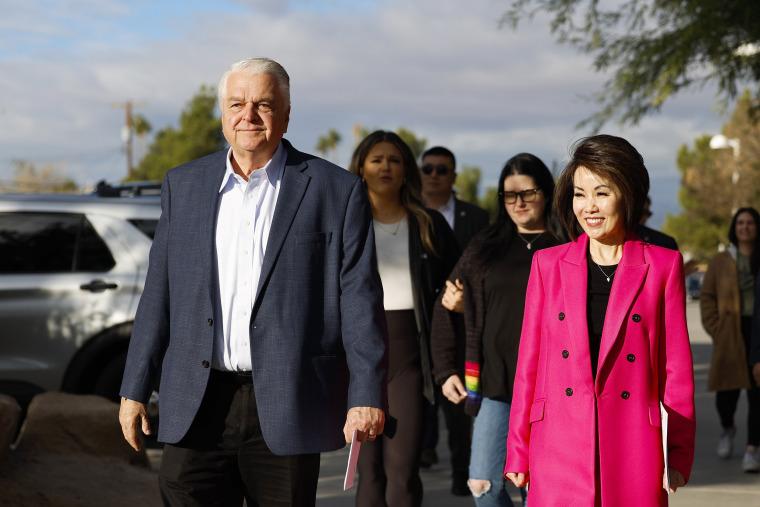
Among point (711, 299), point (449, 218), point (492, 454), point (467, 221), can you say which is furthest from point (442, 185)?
point (492, 454)

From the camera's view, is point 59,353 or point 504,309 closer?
point 504,309

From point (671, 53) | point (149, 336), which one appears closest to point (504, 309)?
point (149, 336)

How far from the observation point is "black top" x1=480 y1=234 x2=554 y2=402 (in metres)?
4.79

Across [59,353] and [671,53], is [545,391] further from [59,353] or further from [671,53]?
[671,53]

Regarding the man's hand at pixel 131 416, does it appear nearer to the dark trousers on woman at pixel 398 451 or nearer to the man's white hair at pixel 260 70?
the man's white hair at pixel 260 70

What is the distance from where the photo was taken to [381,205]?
5734 mm

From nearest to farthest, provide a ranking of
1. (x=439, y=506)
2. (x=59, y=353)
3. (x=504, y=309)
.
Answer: (x=504, y=309)
(x=439, y=506)
(x=59, y=353)

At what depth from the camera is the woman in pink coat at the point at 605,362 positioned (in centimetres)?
337

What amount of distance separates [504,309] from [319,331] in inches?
62.0

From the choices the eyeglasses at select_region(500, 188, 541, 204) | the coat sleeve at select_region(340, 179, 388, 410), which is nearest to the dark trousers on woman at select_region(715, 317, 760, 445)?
the eyeglasses at select_region(500, 188, 541, 204)

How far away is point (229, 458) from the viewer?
3.53m

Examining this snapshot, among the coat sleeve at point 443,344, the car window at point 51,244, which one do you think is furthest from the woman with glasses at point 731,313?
the car window at point 51,244

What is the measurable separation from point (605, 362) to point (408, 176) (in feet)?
8.44

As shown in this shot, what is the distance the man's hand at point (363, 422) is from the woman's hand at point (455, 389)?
1.60 m
